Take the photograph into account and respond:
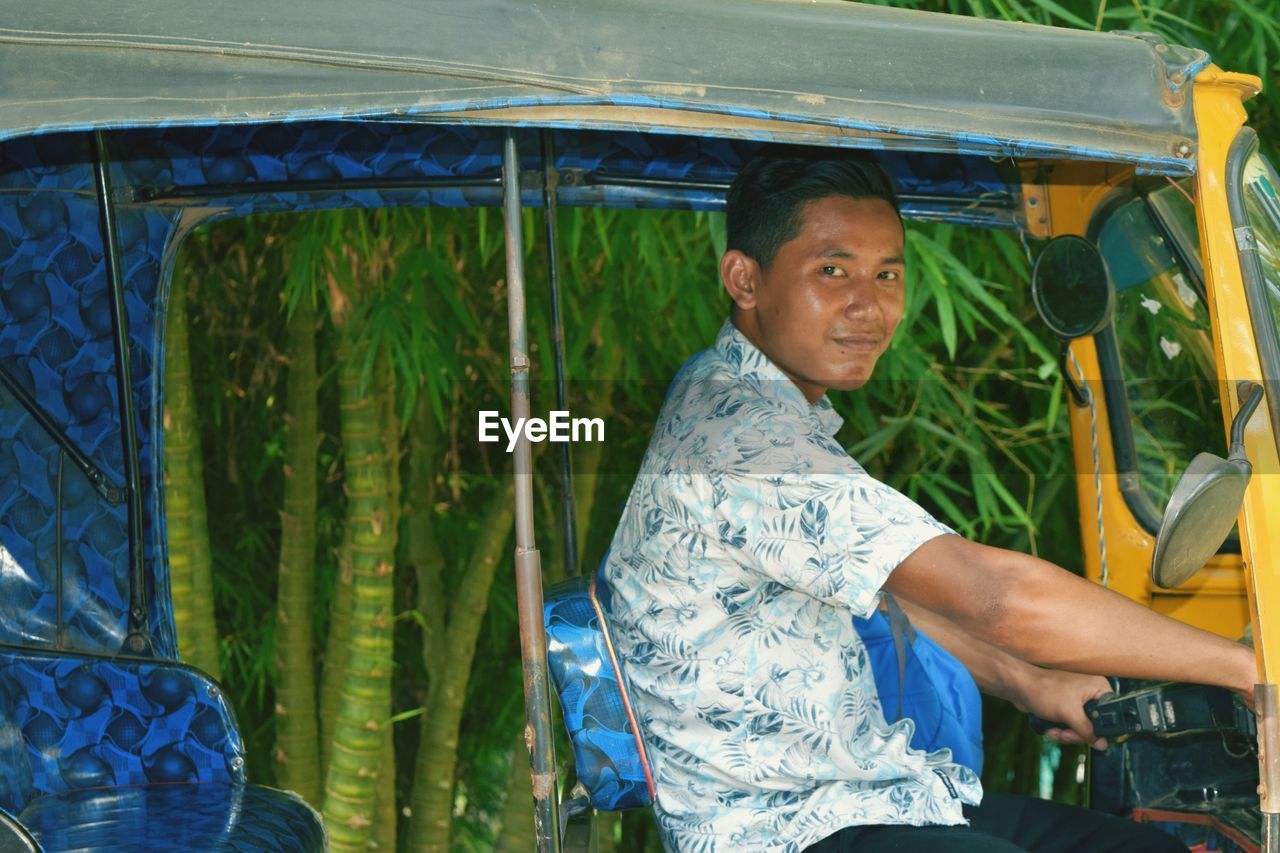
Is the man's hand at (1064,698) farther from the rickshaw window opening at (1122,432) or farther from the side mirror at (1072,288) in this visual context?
the side mirror at (1072,288)

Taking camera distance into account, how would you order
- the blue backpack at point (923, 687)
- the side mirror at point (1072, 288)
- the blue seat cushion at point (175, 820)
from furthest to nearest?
1. the side mirror at point (1072, 288)
2. the blue backpack at point (923, 687)
3. the blue seat cushion at point (175, 820)

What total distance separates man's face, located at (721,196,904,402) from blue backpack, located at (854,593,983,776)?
464 millimetres

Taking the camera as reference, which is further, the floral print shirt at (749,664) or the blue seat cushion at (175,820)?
the blue seat cushion at (175,820)

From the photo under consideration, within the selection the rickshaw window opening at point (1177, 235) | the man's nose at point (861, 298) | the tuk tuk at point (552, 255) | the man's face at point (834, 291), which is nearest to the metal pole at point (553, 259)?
the tuk tuk at point (552, 255)

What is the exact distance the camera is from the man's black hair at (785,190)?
2076 millimetres

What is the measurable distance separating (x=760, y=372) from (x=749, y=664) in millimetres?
433

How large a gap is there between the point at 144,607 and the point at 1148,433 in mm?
1836

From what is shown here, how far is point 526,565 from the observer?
1.53m

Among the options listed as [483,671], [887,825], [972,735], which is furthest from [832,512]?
[483,671]

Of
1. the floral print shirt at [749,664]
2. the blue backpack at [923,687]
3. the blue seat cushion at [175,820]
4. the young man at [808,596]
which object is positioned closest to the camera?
the young man at [808,596]

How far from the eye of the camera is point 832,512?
5.60 feet

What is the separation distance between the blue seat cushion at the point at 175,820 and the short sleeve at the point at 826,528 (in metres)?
0.84

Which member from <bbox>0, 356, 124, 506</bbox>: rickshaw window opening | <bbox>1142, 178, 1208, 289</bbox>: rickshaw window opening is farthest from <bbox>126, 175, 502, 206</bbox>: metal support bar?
<bbox>1142, 178, 1208, 289</bbox>: rickshaw window opening

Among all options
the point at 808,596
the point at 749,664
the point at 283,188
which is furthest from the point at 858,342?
the point at 283,188
